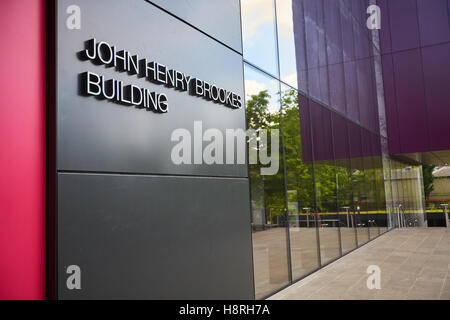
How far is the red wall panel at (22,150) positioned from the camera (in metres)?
2.87

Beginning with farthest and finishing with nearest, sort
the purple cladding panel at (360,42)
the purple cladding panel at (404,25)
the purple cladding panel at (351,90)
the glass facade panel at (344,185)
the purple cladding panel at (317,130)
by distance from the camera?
the purple cladding panel at (404,25)
the purple cladding panel at (360,42)
the purple cladding panel at (351,90)
the glass facade panel at (344,185)
the purple cladding panel at (317,130)

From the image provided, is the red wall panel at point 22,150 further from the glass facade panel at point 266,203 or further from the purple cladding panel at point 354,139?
the purple cladding panel at point 354,139

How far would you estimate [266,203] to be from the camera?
699 cm

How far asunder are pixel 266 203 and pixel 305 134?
326 cm

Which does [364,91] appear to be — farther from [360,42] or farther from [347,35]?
[347,35]

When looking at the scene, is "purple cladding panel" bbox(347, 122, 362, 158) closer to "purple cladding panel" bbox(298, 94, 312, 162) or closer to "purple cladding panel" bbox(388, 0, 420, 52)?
"purple cladding panel" bbox(298, 94, 312, 162)

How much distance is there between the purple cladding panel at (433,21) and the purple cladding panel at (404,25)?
0.29 m

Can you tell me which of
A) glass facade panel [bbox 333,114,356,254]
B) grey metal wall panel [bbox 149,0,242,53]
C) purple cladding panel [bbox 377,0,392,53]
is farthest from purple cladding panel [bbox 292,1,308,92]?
purple cladding panel [bbox 377,0,392,53]

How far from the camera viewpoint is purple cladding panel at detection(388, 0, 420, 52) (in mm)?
20406

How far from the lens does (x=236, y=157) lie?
5.97m

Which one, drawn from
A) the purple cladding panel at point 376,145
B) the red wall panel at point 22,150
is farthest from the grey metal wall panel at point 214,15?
the purple cladding panel at point 376,145
